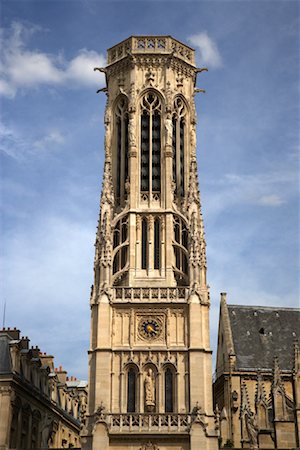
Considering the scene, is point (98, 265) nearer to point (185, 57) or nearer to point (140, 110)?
point (140, 110)

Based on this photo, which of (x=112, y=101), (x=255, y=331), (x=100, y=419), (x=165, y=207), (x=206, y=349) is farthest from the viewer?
(x=255, y=331)

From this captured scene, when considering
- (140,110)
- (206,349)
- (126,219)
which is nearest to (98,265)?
(126,219)

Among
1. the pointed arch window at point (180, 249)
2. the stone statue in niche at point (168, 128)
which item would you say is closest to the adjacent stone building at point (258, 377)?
the pointed arch window at point (180, 249)

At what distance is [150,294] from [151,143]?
1232 centimetres

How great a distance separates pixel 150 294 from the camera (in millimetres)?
49562

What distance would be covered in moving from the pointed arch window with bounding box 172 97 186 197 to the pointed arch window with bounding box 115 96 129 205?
3675mm

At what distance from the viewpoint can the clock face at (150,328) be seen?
48750mm

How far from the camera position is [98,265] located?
5078cm

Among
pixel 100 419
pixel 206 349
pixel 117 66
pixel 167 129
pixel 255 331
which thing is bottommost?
pixel 100 419

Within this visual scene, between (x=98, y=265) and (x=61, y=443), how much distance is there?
17.3 meters

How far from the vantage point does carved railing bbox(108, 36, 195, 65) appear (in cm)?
5753

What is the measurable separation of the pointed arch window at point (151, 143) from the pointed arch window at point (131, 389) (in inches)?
535

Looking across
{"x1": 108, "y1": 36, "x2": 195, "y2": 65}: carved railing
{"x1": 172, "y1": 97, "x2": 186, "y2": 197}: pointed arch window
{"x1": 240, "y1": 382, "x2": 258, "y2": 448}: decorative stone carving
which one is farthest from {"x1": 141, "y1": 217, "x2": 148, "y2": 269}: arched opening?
{"x1": 108, "y1": 36, "x2": 195, "y2": 65}: carved railing

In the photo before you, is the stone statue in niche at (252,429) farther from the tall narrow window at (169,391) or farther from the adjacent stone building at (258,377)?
the tall narrow window at (169,391)
